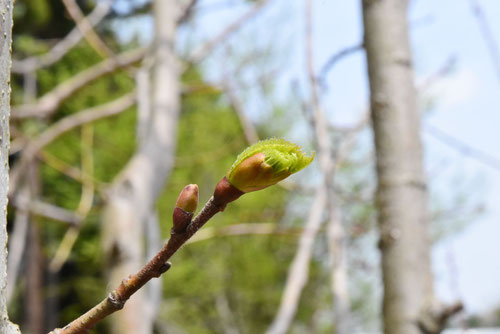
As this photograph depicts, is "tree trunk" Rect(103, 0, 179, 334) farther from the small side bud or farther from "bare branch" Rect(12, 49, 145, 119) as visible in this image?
the small side bud

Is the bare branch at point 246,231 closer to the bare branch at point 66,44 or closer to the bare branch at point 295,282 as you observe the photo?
the bare branch at point 295,282

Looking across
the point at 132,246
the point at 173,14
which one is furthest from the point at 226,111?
the point at 132,246

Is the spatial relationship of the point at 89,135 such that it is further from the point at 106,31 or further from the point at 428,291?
the point at 106,31

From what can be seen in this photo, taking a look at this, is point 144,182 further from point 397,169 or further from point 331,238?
point 397,169

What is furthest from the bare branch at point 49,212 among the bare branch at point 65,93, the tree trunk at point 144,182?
the bare branch at point 65,93

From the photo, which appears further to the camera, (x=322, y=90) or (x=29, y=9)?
(x=29, y=9)

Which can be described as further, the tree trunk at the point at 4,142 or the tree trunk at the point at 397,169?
the tree trunk at the point at 397,169
